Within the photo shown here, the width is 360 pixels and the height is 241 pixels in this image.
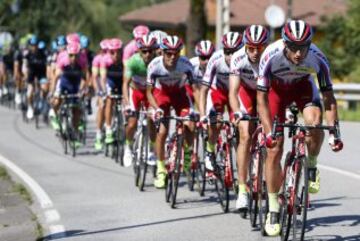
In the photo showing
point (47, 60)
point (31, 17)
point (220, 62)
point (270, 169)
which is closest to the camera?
point (270, 169)

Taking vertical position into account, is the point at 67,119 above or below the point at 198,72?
below

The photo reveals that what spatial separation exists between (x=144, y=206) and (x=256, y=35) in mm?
2640

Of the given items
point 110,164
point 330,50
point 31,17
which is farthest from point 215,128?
point 31,17

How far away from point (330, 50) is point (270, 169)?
32976 millimetres

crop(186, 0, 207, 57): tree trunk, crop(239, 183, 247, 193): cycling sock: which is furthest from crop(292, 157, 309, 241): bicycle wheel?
crop(186, 0, 207, 57): tree trunk

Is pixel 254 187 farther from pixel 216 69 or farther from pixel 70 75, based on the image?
pixel 70 75

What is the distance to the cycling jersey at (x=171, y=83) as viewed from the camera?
11773 mm

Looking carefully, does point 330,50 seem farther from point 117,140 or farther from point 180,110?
point 180,110

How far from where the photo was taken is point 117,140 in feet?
51.2

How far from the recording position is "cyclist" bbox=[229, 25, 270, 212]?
9.70m

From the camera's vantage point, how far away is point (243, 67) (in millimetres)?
10133

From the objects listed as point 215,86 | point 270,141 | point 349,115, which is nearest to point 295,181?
point 270,141

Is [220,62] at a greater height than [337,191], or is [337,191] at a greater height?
[220,62]

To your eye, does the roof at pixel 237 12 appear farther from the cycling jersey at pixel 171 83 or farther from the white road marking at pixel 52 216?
the white road marking at pixel 52 216
